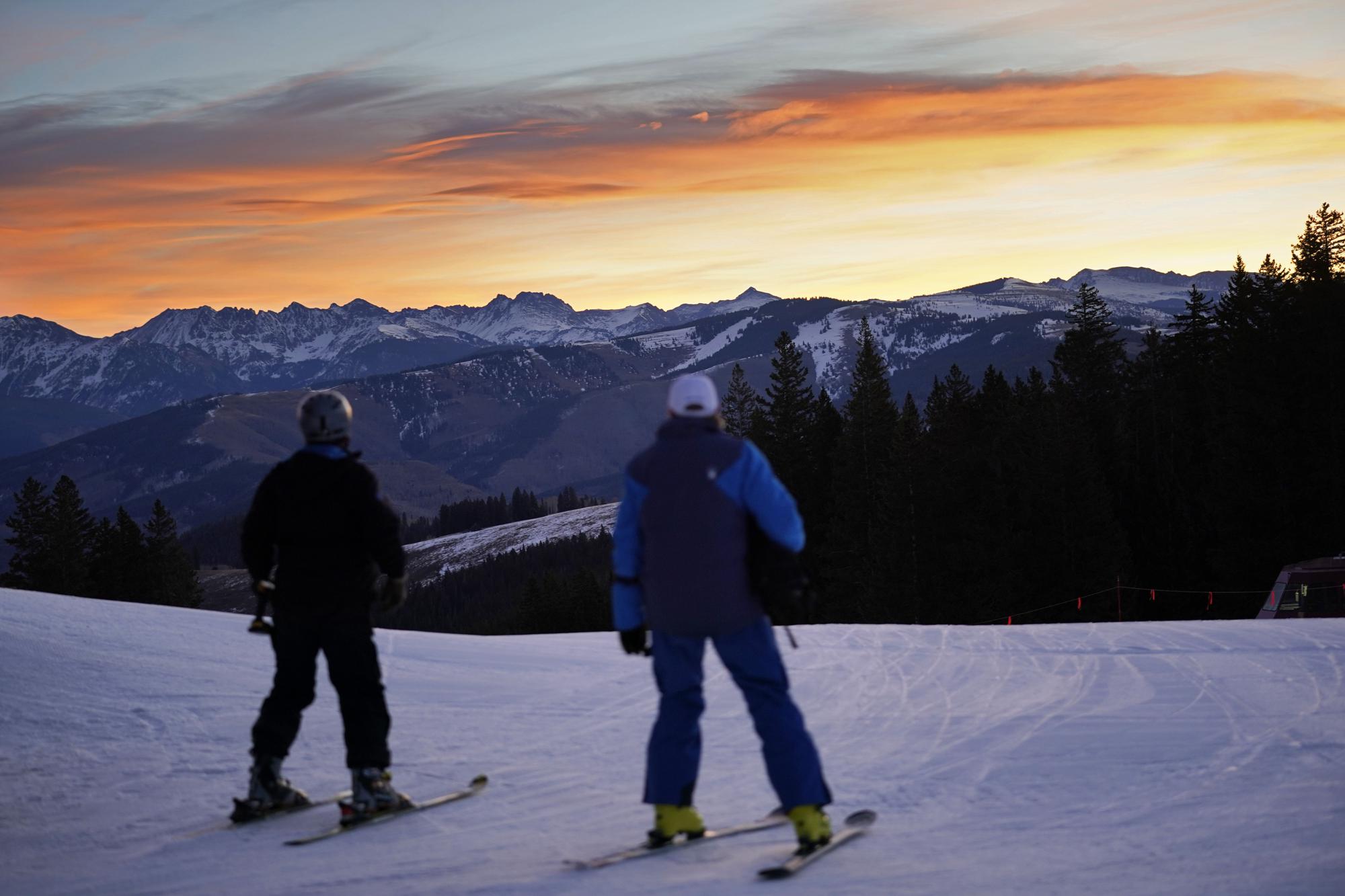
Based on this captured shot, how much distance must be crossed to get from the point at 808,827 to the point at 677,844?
0.62 meters

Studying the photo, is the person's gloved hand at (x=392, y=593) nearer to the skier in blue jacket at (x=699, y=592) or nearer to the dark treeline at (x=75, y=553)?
the skier in blue jacket at (x=699, y=592)

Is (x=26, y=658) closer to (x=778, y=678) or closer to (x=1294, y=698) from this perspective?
(x=778, y=678)

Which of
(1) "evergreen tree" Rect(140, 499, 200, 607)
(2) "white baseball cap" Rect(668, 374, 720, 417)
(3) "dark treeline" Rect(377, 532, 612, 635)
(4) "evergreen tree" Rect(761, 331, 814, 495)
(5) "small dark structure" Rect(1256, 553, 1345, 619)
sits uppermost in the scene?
(4) "evergreen tree" Rect(761, 331, 814, 495)

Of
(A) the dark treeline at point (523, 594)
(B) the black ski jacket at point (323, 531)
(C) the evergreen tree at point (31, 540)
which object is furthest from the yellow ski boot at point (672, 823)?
(A) the dark treeline at point (523, 594)

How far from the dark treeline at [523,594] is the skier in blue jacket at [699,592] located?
221 ft

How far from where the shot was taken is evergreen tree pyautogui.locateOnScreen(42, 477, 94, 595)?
6062cm

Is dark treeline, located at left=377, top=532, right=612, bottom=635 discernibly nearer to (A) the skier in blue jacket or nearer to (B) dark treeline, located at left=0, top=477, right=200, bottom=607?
(B) dark treeline, located at left=0, top=477, right=200, bottom=607

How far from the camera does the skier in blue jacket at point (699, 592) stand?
16.2 ft

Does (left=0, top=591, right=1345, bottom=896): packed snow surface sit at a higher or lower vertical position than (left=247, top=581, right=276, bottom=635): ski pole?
lower

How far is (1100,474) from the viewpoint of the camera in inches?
1869

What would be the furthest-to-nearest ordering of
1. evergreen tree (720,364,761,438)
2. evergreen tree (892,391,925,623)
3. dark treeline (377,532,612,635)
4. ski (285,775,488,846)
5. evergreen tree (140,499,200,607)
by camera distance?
dark treeline (377,532,612,635) → evergreen tree (140,499,200,607) → evergreen tree (720,364,761,438) → evergreen tree (892,391,925,623) → ski (285,775,488,846)

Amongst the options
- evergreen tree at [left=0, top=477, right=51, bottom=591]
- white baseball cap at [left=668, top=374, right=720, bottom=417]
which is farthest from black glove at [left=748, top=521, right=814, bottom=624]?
evergreen tree at [left=0, top=477, right=51, bottom=591]

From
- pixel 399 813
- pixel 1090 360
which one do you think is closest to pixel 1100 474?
pixel 1090 360

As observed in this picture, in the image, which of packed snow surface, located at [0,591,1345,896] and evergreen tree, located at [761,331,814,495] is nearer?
packed snow surface, located at [0,591,1345,896]
